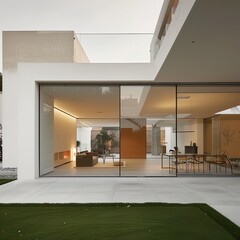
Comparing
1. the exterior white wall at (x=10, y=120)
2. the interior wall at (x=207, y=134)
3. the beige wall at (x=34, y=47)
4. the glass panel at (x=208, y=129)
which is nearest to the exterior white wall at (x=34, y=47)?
the beige wall at (x=34, y=47)

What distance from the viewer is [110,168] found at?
10.4 m

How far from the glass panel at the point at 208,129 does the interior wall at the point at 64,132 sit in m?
3.90

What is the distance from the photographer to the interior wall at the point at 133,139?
1073 centimetres

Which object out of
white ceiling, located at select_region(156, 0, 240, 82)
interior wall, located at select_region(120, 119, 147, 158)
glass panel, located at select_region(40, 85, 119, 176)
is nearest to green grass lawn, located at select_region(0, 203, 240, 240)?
white ceiling, located at select_region(156, 0, 240, 82)

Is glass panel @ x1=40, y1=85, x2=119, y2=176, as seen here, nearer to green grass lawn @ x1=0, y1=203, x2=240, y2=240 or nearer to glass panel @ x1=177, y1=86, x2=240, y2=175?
glass panel @ x1=177, y1=86, x2=240, y2=175

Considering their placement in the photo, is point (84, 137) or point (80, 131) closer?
point (84, 137)

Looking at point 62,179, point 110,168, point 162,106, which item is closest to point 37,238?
point 62,179

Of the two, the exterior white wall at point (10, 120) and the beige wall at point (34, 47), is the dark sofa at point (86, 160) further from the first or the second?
the beige wall at point (34, 47)

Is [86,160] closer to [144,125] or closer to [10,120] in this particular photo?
[144,125]

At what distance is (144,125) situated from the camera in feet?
40.5

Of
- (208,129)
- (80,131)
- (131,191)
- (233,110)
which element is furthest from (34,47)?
(131,191)

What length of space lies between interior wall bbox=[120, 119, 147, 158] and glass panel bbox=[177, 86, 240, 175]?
5.49 ft

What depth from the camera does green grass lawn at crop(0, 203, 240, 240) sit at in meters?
4.07

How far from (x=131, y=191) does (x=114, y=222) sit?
2.61 m
